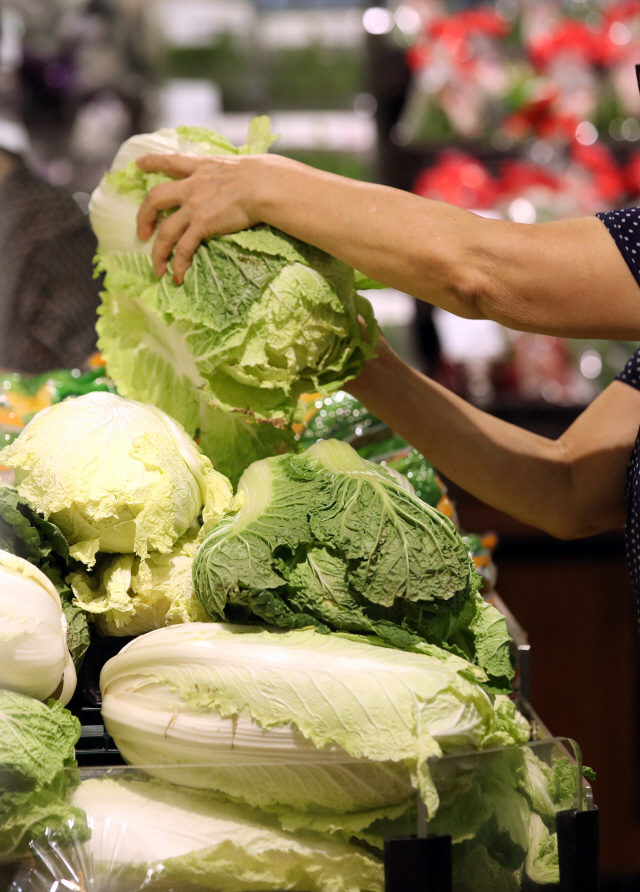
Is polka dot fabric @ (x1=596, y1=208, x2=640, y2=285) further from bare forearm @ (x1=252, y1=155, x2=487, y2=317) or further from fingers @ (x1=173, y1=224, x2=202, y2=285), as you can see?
fingers @ (x1=173, y1=224, x2=202, y2=285)

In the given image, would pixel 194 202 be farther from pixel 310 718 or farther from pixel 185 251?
pixel 310 718

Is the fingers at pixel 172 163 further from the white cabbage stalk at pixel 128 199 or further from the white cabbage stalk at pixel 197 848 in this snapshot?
the white cabbage stalk at pixel 197 848

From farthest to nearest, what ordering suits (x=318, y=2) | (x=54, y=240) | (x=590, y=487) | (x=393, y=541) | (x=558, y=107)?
(x=318, y=2)
(x=558, y=107)
(x=54, y=240)
(x=590, y=487)
(x=393, y=541)

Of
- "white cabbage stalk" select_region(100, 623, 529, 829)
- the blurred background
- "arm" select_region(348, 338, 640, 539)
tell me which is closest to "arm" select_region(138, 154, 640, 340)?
"arm" select_region(348, 338, 640, 539)

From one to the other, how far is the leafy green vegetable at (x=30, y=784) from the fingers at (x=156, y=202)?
0.80 metres

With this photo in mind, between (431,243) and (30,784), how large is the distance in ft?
3.07

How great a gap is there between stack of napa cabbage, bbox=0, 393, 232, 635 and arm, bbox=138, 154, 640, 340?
12.6 inches

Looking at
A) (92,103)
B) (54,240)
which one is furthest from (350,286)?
(92,103)

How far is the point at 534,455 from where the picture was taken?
199 cm

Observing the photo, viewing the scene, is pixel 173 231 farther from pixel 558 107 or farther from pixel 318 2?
pixel 318 2

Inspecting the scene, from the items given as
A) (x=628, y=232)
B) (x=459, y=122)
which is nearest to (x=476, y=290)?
(x=628, y=232)

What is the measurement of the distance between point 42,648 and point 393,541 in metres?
0.45

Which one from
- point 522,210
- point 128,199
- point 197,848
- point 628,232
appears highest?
point 628,232

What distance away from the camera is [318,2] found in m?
5.50
